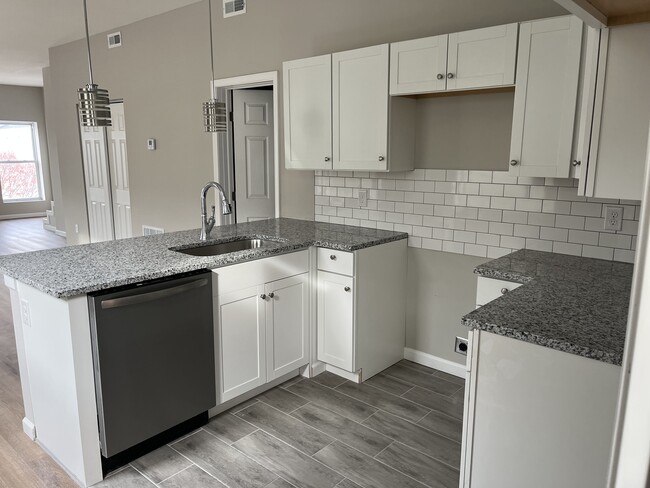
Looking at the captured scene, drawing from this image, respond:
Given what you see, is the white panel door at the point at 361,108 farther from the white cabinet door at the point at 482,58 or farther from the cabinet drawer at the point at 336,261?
the cabinet drawer at the point at 336,261

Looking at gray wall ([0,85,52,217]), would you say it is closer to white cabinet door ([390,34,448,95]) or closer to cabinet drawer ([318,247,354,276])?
cabinet drawer ([318,247,354,276])

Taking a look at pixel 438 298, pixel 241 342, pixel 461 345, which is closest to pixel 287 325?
pixel 241 342

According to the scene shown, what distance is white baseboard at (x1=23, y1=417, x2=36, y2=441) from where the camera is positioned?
2.56 metres

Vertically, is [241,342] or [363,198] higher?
[363,198]

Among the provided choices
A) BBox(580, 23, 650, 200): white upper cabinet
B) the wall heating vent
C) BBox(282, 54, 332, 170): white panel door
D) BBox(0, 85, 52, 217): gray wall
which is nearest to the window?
BBox(0, 85, 52, 217): gray wall

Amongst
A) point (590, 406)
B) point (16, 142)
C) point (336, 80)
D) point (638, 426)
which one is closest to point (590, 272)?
point (590, 406)

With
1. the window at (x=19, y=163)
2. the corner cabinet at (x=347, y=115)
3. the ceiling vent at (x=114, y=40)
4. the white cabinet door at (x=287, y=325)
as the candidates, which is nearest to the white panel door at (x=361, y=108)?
the corner cabinet at (x=347, y=115)

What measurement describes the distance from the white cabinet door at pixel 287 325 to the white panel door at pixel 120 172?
3384mm

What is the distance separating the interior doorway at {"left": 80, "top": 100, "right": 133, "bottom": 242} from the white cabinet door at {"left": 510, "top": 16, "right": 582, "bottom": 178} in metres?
4.50

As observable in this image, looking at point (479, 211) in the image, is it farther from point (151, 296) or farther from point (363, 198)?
point (151, 296)

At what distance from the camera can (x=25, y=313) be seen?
2.34 m

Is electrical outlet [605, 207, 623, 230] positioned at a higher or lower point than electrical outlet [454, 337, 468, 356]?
higher

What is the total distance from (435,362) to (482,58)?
2.00 meters

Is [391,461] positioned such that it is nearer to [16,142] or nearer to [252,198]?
[252,198]
